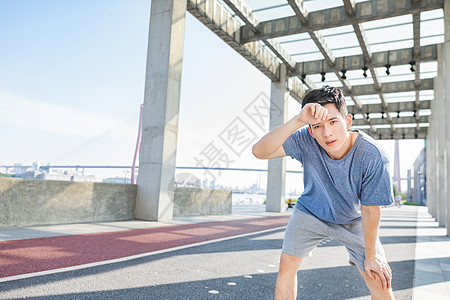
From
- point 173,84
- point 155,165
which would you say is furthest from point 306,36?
point 155,165

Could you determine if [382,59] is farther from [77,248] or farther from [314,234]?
[314,234]

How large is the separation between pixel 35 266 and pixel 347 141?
3600mm

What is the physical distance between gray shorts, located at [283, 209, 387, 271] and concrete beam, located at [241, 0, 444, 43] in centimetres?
1253

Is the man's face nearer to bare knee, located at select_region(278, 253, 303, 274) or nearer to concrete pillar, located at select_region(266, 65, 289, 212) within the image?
bare knee, located at select_region(278, 253, 303, 274)

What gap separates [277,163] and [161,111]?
10.0 m

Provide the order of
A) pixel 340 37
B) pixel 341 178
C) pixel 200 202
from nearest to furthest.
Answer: pixel 341 178 → pixel 200 202 → pixel 340 37

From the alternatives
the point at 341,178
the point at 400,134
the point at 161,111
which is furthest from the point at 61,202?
the point at 400,134

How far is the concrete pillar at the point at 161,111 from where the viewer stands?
402 inches

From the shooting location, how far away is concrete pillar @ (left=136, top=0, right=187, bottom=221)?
33.5 ft

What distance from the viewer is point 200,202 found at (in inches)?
527

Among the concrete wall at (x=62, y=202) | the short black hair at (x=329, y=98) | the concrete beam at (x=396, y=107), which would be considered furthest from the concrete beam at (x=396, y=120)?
the short black hair at (x=329, y=98)

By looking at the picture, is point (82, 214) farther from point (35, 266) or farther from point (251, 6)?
point (251, 6)

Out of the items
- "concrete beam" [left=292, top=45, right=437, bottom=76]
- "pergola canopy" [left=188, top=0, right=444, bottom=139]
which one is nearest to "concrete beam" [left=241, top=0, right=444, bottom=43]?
"pergola canopy" [left=188, top=0, right=444, bottom=139]

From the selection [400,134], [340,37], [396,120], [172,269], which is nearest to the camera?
[172,269]
